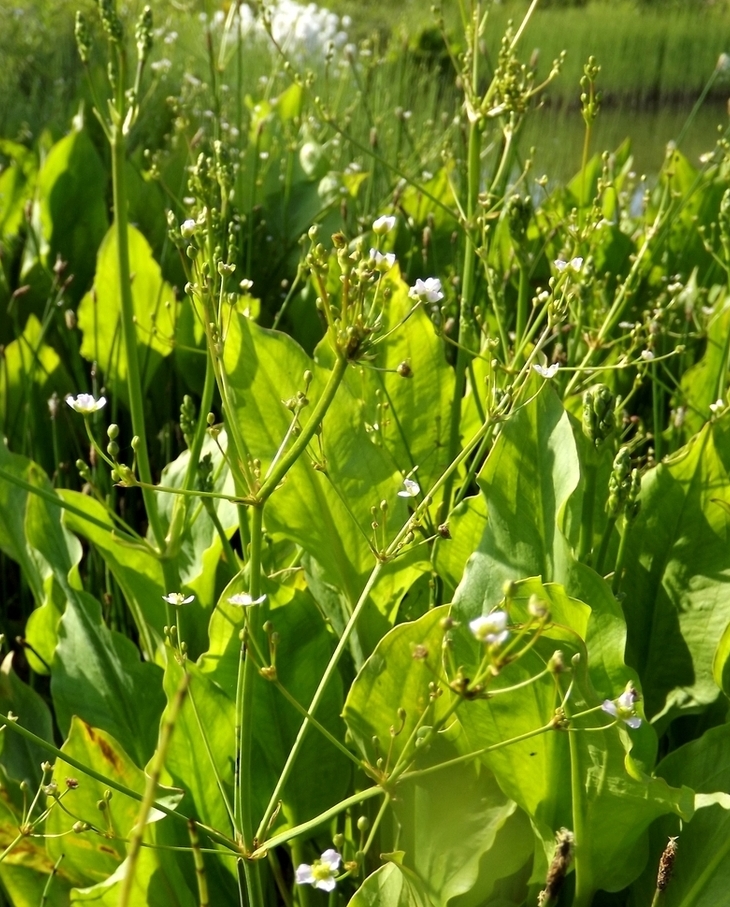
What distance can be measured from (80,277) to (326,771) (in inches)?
51.8

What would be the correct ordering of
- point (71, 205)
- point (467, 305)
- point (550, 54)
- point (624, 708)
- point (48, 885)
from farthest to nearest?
point (550, 54) < point (71, 205) < point (467, 305) < point (48, 885) < point (624, 708)

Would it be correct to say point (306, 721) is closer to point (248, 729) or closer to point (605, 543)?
point (248, 729)

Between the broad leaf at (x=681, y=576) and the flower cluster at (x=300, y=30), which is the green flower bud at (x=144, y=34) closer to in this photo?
the broad leaf at (x=681, y=576)

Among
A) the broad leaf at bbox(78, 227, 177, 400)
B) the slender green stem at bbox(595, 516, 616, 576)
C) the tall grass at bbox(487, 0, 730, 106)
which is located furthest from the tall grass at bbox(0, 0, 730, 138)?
the slender green stem at bbox(595, 516, 616, 576)

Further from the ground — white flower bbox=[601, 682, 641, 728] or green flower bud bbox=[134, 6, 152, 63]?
green flower bud bbox=[134, 6, 152, 63]

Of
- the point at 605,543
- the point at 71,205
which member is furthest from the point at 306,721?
the point at 71,205

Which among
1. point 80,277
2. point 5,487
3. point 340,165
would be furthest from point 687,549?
point 340,165

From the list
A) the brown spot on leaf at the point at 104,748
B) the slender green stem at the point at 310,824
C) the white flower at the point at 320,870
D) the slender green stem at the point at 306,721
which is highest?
the slender green stem at the point at 306,721

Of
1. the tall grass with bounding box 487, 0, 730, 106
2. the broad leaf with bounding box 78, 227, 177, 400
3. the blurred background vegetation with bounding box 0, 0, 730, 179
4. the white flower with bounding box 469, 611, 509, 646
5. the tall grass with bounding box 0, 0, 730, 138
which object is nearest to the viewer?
the white flower with bounding box 469, 611, 509, 646

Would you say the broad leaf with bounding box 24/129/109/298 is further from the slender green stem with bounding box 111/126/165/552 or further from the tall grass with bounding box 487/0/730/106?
the tall grass with bounding box 487/0/730/106

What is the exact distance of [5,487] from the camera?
120 cm

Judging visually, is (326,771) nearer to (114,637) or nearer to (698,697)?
(114,637)

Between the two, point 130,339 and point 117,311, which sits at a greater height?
point 130,339

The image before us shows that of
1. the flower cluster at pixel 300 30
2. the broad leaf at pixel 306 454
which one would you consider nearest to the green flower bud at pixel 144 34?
the broad leaf at pixel 306 454
